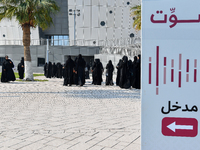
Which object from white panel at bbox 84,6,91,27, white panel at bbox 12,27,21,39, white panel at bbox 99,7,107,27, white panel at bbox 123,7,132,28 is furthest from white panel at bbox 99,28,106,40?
white panel at bbox 12,27,21,39

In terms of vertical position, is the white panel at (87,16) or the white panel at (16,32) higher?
the white panel at (87,16)

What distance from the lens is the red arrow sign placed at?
5.65 ft

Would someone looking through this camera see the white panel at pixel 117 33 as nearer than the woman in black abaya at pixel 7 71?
No

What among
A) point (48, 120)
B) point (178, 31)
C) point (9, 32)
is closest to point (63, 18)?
point (9, 32)

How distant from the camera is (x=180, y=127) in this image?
5.69ft

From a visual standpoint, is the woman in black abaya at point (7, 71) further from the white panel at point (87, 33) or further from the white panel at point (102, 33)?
the white panel at point (102, 33)

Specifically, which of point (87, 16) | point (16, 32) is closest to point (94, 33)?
point (87, 16)

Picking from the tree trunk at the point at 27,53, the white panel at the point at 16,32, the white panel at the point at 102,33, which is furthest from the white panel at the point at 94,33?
the tree trunk at the point at 27,53

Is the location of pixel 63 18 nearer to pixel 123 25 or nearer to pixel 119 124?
pixel 123 25

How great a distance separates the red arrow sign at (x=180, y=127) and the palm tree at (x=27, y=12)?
15.2 metres

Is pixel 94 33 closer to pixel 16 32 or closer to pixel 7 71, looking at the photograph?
pixel 16 32

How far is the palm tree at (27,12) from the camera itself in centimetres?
1609

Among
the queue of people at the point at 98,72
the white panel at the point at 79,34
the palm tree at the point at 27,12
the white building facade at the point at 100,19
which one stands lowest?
the queue of people at the point at 98,72

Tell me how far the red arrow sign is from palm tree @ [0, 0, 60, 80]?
50.0 feet
